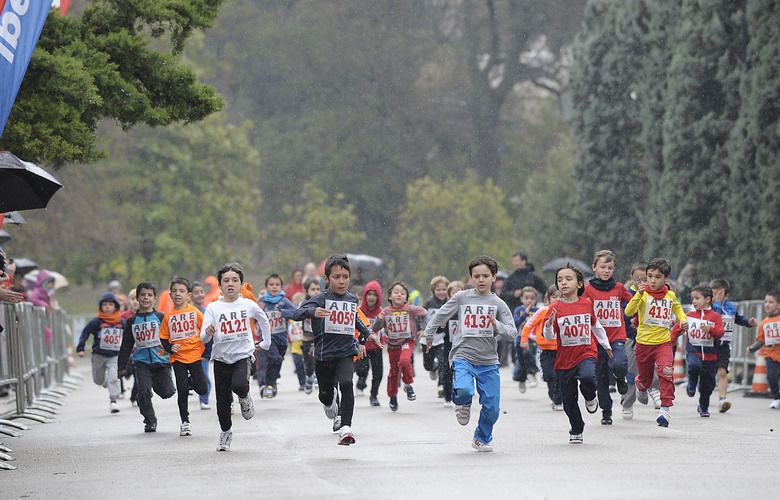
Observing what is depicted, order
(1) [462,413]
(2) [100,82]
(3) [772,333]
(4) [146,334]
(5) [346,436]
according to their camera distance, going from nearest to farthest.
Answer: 1. (1) [462,413]
2. (5) [346,436]
3. (2) [100,82]
4. (4) [146,334]
5. (3) [772,333]

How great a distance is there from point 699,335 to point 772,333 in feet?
7.44

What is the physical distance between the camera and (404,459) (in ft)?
42.5

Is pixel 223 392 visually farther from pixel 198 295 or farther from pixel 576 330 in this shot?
pixel 198 295

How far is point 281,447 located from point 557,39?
58.1m

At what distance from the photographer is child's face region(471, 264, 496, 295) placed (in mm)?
13883

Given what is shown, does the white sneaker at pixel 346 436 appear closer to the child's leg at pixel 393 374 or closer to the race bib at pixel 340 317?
the race bib at pixel 340 317

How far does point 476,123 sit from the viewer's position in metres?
72.8

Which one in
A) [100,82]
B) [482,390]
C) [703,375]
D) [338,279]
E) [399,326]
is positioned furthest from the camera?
[399,326]

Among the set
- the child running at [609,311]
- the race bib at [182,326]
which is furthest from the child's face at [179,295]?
the child running at [609,311]

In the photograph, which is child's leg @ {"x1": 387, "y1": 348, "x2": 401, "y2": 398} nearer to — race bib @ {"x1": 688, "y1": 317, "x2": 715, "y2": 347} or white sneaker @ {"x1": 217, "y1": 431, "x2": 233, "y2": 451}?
race bib @ {"x1": 688, "y1": 317, "x2": 715, "y2": 347}

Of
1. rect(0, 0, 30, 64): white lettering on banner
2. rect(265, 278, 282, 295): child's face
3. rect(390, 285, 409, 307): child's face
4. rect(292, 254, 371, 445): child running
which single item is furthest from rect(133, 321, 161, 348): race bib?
rect(265, 278, 282, 295): child's face

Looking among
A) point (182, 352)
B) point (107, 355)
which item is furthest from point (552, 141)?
point (182, 352)

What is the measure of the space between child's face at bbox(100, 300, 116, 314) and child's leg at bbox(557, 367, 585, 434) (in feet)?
29.7

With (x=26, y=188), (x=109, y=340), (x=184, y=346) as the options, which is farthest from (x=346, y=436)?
(x=109, y=340)
